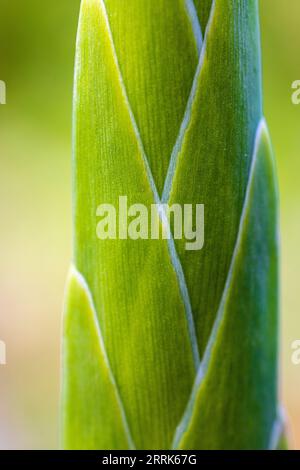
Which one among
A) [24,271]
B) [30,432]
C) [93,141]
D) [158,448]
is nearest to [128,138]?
[93,141]

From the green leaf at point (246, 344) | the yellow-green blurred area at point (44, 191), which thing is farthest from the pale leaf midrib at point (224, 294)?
the yellow-green blurred area at point (44, 191)

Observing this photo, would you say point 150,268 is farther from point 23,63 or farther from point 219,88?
point 23,63

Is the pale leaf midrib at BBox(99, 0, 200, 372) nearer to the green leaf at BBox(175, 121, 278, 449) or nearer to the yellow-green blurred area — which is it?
the green leaf at BBox(175, 121, 278, 449)

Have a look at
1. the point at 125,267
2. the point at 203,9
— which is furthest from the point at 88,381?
the point at 203,9

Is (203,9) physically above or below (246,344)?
above

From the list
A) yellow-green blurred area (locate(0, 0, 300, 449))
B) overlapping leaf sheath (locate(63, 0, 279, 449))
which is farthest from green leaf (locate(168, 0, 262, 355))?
yellow-green blurred area (locate(0, 0, 300, 449))

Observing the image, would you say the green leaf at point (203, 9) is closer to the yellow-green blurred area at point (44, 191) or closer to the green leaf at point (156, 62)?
the green leaf at point (156, 62)

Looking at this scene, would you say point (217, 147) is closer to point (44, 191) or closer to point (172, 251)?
point (172, 251)
